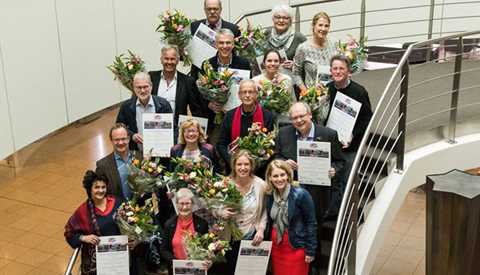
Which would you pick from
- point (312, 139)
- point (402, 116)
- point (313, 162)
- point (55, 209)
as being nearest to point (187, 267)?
point (313, 162)

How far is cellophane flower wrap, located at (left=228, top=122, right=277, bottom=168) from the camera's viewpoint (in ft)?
15.9

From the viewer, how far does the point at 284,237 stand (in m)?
4.60

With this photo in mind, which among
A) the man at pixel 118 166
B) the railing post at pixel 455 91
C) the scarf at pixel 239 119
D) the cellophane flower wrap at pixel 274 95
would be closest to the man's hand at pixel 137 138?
the man at pixel 118 166

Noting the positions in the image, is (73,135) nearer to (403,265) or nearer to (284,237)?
(403,265)

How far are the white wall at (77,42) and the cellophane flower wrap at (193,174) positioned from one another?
170 inches

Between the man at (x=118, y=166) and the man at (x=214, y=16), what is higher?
the man at (x=214, y=16)

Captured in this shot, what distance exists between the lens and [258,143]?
191 inches

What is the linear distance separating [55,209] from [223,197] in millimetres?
4012

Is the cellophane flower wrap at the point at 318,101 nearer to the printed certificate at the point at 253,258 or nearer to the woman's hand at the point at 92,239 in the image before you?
the printed certificate at the point at 253,258

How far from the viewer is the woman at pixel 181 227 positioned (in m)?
4.63

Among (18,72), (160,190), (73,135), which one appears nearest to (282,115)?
(160,190)

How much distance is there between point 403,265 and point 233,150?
13.4 ft

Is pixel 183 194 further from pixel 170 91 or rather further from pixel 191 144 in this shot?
pixel 170 91

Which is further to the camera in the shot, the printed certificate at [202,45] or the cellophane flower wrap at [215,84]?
the printed certificate at [202,45]
